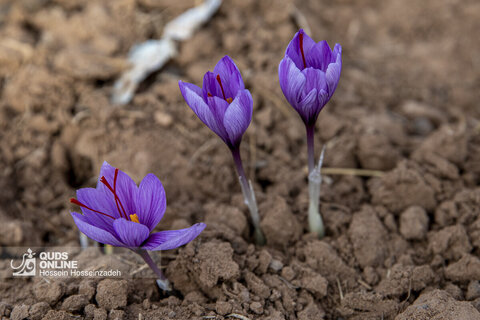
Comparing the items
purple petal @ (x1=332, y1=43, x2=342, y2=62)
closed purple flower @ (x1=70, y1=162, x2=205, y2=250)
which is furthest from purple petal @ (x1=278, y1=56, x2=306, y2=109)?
closed purple flower @ (x1=70, y1=162, x2=205, y2=250)

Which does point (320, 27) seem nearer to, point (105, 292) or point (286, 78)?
point (286, 78)

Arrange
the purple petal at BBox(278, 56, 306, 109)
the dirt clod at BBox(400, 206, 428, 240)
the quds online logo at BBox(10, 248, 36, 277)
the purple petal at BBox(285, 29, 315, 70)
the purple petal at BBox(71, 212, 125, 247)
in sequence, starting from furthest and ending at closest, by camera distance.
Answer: the dirt clod at BBox(400, 206, 428, 240), the quds online logo at BBox(10, 248, 36, 277), the purple petal at BBox(285, 29, 315, 70), the purple petal at BBox(278, 56, 306, 109), the purple petal at BBox(71, 212, 125, 247)

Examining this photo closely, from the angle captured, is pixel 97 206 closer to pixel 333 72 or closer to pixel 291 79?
pixel 291 79

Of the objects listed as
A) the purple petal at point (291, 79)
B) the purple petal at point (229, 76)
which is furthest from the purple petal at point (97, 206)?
the purple petal at point (291, 79)

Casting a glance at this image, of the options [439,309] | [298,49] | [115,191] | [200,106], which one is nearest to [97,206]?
[115,191]

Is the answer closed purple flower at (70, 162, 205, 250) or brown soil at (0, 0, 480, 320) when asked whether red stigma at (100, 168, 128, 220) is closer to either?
closed purple flower at (70, 162, 205, 250)

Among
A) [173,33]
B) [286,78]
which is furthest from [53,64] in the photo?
[286,78]
